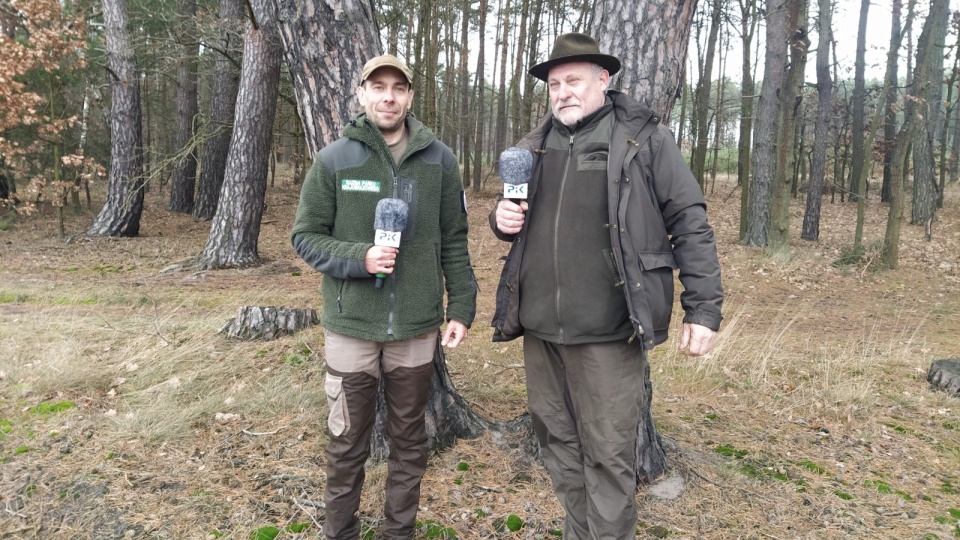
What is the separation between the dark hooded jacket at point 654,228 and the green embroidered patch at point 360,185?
3.45ft

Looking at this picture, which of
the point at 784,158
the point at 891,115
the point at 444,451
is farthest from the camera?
the point at 891,115

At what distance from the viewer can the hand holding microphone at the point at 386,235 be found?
98.0 inches

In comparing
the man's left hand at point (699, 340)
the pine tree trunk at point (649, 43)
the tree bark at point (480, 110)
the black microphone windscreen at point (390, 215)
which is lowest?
the man's left hand at point (699, 340)

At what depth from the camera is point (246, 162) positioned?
9.60 meters

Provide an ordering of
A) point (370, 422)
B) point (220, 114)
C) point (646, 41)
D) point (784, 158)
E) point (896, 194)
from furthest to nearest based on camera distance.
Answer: point (220, 114)
point (784, 158)
point (896, 194)
point (646, 41)
point (370, 422)

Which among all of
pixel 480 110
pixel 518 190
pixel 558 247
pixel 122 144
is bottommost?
pixel 558 247

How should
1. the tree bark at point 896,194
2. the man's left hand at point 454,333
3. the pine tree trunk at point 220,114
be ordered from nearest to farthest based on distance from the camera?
the man's left hand at point 454,333 → the tree bark at point 896,194 → the pine tree trunk at point 220,114

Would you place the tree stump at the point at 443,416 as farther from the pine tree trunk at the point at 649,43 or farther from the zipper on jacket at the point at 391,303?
the pine tree trunk at the point at 649,43

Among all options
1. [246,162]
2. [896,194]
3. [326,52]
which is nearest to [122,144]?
[246,162]

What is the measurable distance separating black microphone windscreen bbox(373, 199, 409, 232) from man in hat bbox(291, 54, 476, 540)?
0.07 meters

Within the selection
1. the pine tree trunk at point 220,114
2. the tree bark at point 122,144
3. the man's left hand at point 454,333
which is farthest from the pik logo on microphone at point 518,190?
the tree bark at point 122,144

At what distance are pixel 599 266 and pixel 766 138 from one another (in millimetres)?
12629

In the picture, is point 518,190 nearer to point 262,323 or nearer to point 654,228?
point 654,228

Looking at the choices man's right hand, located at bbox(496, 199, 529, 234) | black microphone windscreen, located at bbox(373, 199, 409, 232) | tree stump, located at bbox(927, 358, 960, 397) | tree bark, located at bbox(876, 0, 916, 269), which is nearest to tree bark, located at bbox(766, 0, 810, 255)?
tree bark, located at bbox(876, 0, 916, 269)
